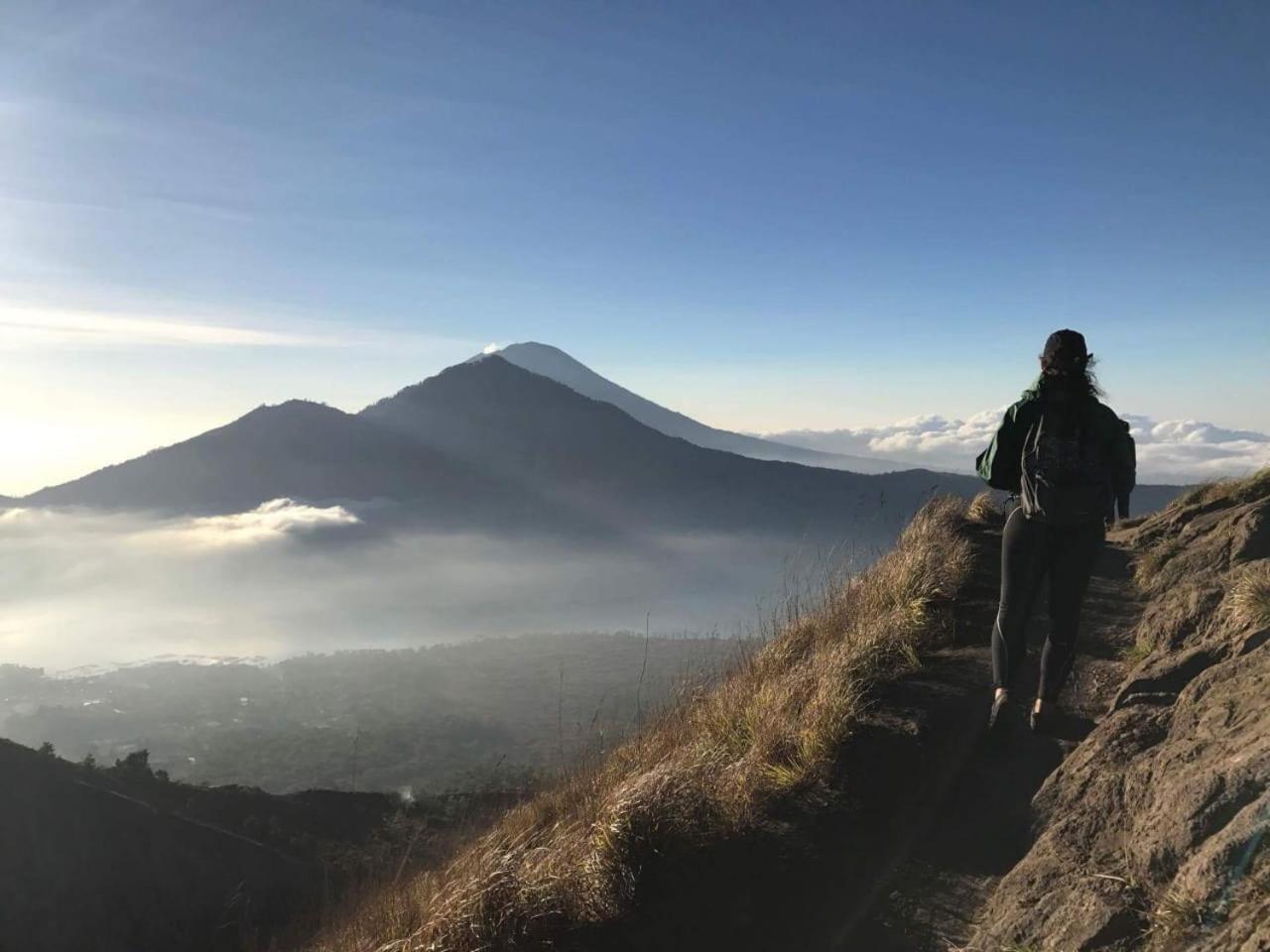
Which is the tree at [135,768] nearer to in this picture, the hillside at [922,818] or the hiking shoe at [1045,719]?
the hillside at [922,818]

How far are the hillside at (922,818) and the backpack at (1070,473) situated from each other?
0.86 metres

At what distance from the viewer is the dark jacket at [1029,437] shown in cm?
360

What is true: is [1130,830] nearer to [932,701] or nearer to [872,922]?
[872,922]

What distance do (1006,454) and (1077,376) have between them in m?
0.48

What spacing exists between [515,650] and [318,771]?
7753cm

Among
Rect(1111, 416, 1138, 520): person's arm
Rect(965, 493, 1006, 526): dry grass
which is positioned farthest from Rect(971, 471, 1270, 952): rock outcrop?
Rect(965, 493, 1006, 526): dry grass

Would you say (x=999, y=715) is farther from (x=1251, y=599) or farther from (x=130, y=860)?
(x=130, y=860)

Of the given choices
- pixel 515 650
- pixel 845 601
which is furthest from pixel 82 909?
pixel 515 650

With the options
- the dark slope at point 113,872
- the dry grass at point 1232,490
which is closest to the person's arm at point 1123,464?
the dry grass at point 1232,490

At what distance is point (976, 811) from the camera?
11.3 feet

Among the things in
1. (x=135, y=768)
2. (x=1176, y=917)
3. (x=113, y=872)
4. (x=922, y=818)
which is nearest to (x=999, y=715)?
(x=922, y=818)

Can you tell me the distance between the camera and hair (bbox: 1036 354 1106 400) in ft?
11.8

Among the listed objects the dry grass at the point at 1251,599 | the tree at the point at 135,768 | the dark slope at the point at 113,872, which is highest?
the dry grass at the point at 1251,599

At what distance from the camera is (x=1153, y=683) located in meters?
3.68
